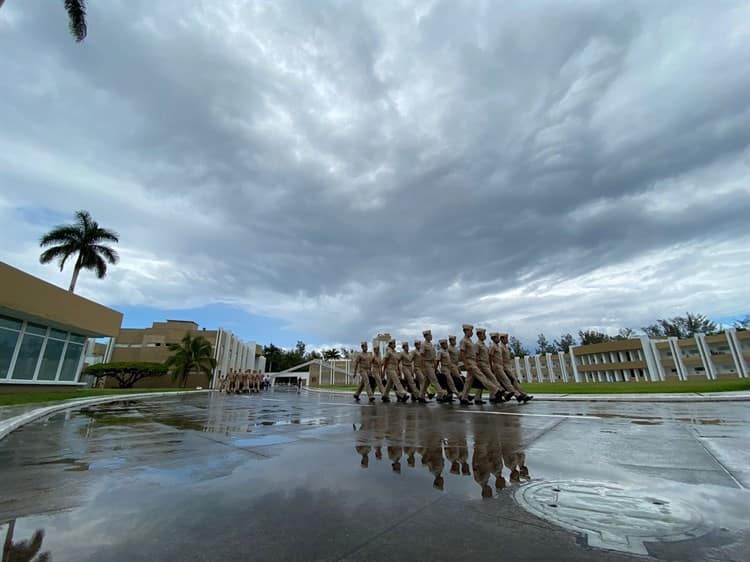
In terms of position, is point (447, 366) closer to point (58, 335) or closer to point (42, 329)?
point (42, 329)

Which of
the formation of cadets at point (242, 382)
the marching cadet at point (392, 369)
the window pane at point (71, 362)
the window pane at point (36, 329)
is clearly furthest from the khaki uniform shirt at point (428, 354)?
the formation of cadets at point (242, 382)

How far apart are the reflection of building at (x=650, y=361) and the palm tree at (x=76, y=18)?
6173cm

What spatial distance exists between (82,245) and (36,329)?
48.7 ft

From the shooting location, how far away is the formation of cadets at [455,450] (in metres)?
3.15

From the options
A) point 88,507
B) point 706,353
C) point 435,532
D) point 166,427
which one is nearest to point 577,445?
point 435,532

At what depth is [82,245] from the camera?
34.8m

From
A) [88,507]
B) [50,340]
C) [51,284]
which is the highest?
[51,284]

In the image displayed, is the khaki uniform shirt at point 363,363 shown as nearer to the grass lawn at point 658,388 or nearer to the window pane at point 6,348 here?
the grass lawn at point 658,388

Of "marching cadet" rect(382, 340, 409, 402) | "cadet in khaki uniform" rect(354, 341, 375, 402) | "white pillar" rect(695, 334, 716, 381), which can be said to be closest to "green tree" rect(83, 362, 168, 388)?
"cadet in khaki uniform" rect(354, 341, 375, 402)

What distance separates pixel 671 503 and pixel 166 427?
764cm

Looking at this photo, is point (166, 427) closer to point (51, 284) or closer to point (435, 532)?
point (435, 532)

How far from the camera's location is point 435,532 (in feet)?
6.70

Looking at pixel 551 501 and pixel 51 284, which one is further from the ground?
pixel 51 284

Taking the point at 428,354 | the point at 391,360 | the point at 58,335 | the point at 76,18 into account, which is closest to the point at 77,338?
the point at 58,335
